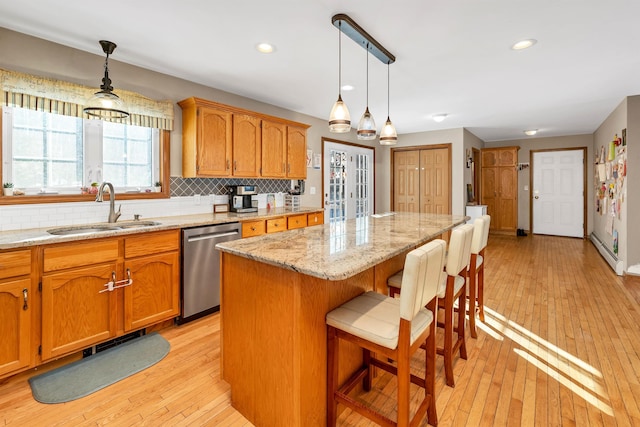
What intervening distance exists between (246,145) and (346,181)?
2.76 meters

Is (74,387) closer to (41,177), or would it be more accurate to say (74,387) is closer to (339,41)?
(41,177)

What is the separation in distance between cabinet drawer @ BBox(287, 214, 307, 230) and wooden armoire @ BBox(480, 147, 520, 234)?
6080 millimetres

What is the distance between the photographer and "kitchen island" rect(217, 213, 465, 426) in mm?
1478

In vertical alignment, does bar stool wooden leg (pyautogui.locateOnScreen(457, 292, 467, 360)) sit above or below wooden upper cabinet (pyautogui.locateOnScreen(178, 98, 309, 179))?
below

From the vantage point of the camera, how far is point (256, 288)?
1.65 m

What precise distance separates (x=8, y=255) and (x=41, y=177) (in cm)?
95

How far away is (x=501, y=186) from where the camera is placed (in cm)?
810

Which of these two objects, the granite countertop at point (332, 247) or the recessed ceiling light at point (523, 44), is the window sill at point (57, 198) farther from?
the recessed ceiling light at point (523, 44)

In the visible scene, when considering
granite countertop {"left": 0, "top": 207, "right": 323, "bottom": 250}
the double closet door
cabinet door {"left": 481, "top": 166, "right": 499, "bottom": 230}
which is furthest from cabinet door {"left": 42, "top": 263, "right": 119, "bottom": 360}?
cabinet door {"left": 481, "top": 166, "right": 499, "bottom": 230}

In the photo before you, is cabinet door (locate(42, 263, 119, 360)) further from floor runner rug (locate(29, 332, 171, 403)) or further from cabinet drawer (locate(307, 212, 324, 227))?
cabinet drawer (locate(307, 212, 324, 227))

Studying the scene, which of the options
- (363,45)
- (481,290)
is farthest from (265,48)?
(481,290)

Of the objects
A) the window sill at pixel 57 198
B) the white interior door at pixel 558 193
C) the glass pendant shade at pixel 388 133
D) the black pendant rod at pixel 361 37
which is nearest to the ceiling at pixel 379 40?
the black pendant rod at pixel 361 37

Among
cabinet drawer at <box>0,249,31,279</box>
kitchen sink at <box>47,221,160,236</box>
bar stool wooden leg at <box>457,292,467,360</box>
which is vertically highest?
kitchen sink at <box>47,221,160,236</box>

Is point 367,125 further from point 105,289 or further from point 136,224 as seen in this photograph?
point 105,289
